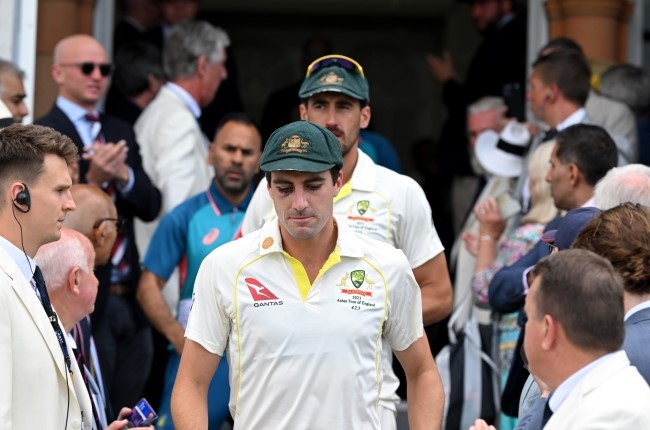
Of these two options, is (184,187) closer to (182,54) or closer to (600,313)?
(182,54)

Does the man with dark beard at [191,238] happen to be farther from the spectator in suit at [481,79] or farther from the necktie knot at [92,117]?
the spectator in suit at [481,79]

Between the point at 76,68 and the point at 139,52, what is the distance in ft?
3.89

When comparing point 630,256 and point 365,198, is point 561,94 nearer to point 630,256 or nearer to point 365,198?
point 365,198

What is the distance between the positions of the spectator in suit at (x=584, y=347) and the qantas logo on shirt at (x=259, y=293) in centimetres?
110

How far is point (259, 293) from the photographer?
175 inches

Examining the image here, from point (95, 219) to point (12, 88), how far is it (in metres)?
1.03

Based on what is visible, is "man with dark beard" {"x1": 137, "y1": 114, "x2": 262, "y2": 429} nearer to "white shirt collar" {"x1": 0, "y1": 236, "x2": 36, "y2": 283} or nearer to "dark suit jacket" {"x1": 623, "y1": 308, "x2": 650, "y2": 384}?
"white shirt collar" {"x1": 0, "y1": 236, "x2": 36, "y2": 283}

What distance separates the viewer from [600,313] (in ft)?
11.4

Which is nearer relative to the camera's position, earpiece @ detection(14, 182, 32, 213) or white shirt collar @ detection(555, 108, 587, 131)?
earpiece @ detection(14, 182, 32, 213)

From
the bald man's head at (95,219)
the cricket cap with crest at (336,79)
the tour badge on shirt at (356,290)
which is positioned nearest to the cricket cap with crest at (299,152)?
the tour badge on shirt at (356,290)

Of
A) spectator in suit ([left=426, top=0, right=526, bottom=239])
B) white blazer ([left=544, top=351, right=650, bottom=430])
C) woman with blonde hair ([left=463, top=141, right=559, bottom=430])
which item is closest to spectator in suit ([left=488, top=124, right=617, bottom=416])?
woman with blonde hair ([left=463, top=141, right=559, bottom=430])

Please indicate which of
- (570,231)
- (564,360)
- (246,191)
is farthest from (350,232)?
(246,191)

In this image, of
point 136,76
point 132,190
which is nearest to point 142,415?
Answer: point 132,190

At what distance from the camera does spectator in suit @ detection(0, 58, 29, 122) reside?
267 inches
